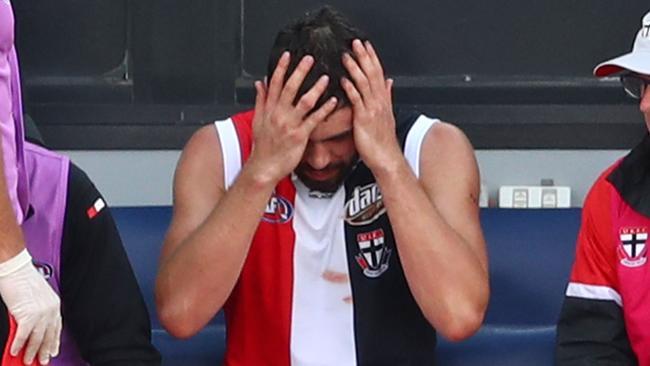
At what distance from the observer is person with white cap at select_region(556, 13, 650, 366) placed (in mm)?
2891

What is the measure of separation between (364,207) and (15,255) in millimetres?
917

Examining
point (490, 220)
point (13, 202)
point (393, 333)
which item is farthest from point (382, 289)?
point (13, 202)

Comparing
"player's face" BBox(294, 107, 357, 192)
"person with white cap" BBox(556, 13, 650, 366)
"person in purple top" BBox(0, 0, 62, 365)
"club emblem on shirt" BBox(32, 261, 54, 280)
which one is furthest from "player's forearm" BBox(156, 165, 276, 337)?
"person with white cap" BBox(556, 13, 650, 366)

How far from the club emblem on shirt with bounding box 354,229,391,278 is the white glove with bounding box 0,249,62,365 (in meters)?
0.76

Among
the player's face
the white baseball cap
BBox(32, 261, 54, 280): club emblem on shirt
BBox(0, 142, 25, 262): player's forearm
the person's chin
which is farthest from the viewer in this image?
the person's chin

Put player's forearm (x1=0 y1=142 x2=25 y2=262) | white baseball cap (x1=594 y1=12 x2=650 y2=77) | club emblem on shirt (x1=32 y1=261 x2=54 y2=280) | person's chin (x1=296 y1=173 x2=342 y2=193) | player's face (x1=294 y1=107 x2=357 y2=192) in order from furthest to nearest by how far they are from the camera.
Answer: person's chin (x1=296 y1=173 x2=342 y2=193) < player's face (x1=294 y1=107 x2=357 y2=192) < white baseball cap (x1=594 y1=12 x2=650 y2=77) < club emblem on shirt (x1=32 y1=261 x2=54 y2=280) < player's forearm (x1=0 y1=142 x2=25 y2=262)

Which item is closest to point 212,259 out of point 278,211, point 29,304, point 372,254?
point 278,211

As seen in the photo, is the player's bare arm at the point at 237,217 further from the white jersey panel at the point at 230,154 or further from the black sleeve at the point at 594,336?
the black sleeve at the point at 594,336

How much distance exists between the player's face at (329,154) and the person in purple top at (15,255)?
0.63m

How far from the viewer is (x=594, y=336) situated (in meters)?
2.91

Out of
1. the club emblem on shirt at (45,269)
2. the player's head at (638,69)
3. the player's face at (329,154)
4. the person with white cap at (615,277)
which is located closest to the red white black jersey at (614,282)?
the person with white cap at (615,277)

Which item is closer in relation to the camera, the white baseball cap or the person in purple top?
the person in purple top

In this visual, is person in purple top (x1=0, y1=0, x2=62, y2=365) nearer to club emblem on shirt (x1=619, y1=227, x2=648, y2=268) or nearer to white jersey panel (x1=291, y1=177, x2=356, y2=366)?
white jersey panel (x1=291, y1=177, x2=356, y2=366)

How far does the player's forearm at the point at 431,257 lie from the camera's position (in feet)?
9.43
